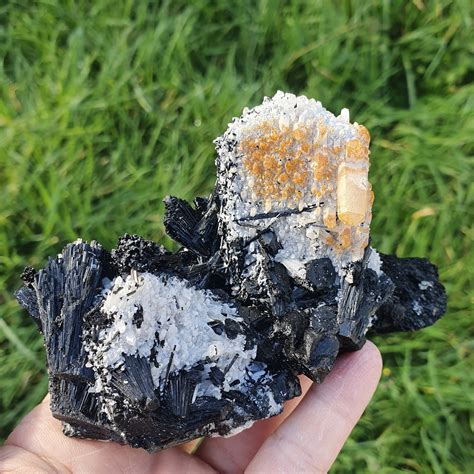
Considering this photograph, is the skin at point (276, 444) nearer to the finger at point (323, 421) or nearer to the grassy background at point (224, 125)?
the finger at point (323, 421)

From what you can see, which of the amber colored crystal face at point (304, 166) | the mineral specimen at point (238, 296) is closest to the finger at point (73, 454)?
the mineral specimen at point (238, 296)

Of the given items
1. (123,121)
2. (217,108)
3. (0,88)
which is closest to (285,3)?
(217,108)

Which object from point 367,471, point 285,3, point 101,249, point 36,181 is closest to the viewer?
point 101,249

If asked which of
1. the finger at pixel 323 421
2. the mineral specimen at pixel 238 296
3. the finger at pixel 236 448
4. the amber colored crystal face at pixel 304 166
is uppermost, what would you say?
the amber colored crystal face at pixel 304 166

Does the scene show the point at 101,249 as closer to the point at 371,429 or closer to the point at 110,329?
the point at 110,329

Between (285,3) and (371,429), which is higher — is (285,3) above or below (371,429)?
above

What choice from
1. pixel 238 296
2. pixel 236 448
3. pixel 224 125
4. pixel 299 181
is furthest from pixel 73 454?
pixel 224 125

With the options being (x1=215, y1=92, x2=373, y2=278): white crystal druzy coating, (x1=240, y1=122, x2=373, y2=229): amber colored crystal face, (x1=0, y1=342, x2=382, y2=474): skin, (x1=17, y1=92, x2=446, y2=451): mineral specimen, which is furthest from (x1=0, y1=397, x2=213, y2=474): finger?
(x1=240, y1=122, x2=373, y2=229): amber colored crystal face
